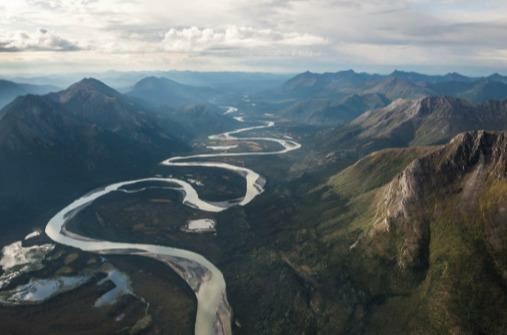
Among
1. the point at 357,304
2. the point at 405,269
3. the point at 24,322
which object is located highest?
the point at 405,269

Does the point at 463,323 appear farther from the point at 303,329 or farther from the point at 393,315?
the point at 303,329

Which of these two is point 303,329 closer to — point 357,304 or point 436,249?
point 357,304

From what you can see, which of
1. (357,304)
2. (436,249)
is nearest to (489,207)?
(436,249)

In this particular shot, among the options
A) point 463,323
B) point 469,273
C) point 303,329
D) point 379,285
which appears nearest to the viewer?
point 463,323

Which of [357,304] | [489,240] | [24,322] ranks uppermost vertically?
[489,240]

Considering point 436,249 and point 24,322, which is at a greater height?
point 436,249

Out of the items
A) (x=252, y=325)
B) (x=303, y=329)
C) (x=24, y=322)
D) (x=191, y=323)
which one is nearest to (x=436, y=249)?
(x=303, y=329)

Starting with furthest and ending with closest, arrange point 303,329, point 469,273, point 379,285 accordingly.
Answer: point 379,285, point 303,329, point 469,273

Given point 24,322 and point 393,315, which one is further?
point 24,322

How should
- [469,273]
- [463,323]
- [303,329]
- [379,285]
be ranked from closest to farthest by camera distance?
[463,323] < [469,273] < [303,329] < [379,285]
